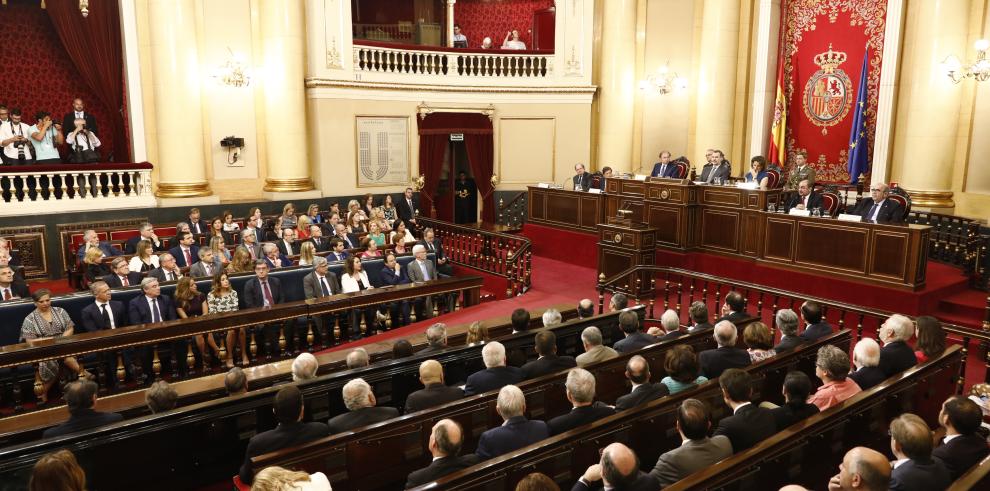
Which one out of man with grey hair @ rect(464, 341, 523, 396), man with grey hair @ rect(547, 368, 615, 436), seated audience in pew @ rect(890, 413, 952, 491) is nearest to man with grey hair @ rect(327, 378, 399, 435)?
man with grey hair @ rect(464, 341, 523, 396)

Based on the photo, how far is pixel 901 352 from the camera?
4855mm

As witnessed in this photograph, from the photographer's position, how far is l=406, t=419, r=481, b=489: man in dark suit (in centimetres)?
333

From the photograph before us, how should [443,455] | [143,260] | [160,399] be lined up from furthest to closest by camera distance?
1. [143,260]
2. [160,399]
3. [443,455]

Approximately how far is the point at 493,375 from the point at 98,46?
10.2 meters

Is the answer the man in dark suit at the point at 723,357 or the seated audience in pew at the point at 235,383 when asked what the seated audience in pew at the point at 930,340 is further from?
the seated audience in pew at the point at 235,383

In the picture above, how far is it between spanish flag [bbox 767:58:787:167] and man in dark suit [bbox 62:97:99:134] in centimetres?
1141

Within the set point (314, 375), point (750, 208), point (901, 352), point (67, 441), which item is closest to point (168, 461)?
point (67, 441)

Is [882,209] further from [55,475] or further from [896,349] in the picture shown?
[55,475]

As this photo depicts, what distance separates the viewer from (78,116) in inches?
437

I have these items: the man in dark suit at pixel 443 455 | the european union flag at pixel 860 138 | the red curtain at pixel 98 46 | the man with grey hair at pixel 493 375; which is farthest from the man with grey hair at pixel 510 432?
the red curtain at pixel 98 46

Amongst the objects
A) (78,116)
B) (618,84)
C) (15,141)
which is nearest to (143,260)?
(15,141)

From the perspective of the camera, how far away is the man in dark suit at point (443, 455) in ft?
10.9

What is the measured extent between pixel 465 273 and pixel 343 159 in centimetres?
402

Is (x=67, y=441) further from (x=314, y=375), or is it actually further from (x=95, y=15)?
(x=95, y=15)
